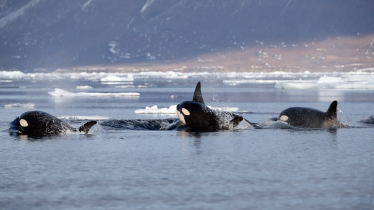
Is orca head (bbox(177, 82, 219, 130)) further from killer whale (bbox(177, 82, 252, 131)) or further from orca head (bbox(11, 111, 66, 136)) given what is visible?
orca head (bbox(11, 111, 66, 136))

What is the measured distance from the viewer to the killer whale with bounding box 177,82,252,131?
50.5 ft

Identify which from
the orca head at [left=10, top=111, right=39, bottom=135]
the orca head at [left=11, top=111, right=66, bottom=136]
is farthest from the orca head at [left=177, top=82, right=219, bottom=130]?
the orca head at [left=10, top=111, right=39, bottom=135]

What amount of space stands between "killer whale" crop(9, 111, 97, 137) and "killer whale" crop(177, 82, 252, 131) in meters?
1.94

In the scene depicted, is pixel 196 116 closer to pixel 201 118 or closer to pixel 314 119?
pixel 201 118

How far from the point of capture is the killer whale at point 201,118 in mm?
15398

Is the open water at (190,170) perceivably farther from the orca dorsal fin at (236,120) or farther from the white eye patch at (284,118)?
the white eye patch at (284,118)

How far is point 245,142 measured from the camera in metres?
13.2

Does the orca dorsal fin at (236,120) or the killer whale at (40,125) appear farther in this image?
the orca dorsal fin at (236,120)


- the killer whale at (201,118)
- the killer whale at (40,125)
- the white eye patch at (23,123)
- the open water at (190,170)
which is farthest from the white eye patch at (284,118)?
the white eye patch at (23,123)

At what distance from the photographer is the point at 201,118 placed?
15477mm

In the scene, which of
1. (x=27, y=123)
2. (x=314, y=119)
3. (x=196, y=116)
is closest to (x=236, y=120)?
(x=196, y=116)

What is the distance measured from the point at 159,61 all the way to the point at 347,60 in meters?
48.1

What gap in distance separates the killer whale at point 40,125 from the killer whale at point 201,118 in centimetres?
194

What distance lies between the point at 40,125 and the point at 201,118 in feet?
10.7
